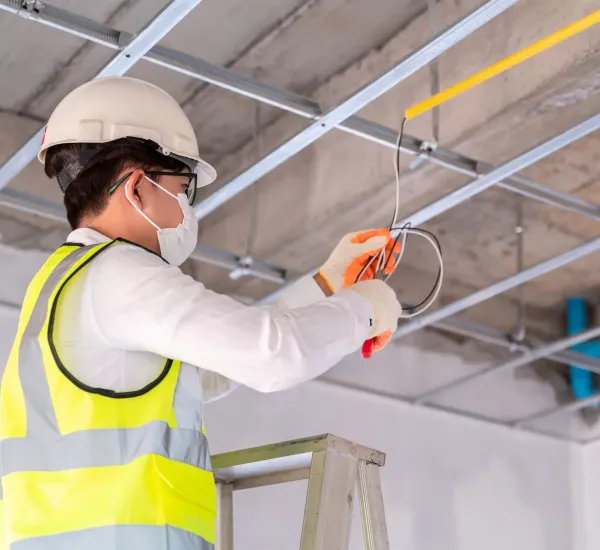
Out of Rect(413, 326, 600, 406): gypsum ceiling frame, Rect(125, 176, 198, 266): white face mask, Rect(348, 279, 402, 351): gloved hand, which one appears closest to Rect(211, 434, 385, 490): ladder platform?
Rect(348, 279, 402, 351): gloved hand

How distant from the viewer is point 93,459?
4.52ft

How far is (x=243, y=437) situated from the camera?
362 cm

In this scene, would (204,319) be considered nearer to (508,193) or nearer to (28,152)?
(28,152)

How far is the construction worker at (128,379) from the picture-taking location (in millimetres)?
1348

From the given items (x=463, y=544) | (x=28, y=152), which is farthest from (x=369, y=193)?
(x=463, y=544)

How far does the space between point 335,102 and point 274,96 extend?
0.83 metres

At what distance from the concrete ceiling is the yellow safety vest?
1451 millimetres

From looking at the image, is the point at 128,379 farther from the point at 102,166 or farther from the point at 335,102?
the point at 335,102

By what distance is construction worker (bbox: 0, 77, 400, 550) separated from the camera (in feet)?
4.42

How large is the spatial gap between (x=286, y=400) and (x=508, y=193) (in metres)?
1.15

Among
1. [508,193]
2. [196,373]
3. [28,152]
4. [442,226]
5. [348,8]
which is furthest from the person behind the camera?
[442,226]

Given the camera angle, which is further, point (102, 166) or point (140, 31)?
point (140, 31)

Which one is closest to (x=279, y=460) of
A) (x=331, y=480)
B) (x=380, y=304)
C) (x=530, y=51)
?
(x=331, y=480)

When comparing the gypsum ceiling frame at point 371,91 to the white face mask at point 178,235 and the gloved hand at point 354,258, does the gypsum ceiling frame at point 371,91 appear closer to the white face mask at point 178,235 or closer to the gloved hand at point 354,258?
the gloved hand at point 354,258
